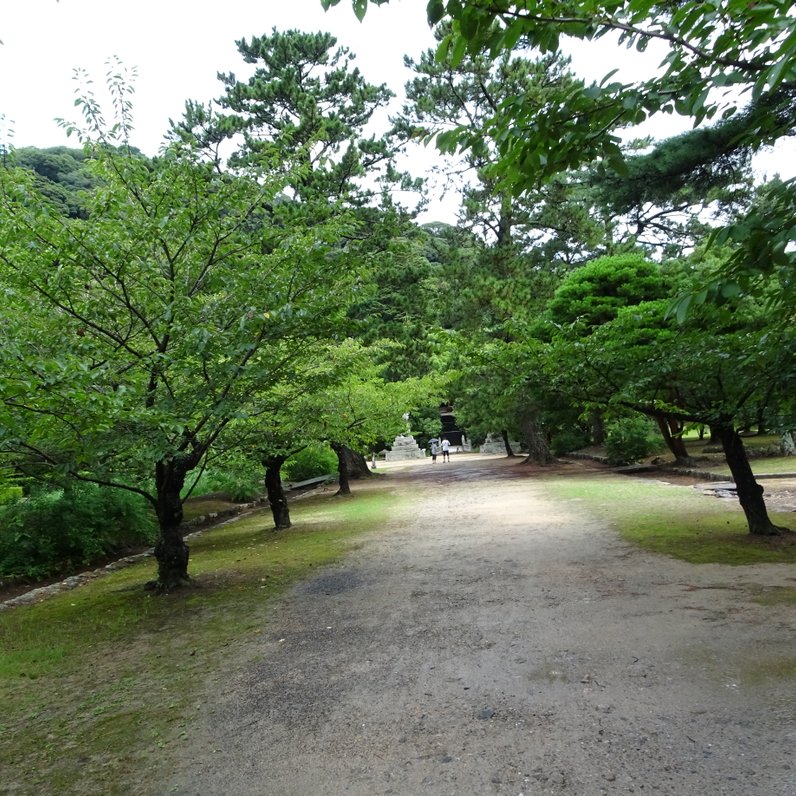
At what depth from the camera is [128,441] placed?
5.43 meters

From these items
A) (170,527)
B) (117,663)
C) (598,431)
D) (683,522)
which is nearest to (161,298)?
(170,527)

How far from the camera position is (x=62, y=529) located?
9.35 m

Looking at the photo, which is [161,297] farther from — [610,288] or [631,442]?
[631,442]

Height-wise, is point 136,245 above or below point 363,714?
above

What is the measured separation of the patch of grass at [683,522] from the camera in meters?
6.50

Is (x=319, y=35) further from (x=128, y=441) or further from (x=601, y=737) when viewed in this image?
(x=601, y=737)

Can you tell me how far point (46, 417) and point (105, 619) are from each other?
9.21ft

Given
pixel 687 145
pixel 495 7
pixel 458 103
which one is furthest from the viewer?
pixel 458 103

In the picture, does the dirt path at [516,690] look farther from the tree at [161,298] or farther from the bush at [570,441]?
the bush at [570,441]

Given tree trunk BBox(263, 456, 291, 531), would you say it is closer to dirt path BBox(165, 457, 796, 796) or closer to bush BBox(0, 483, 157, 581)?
bush BBox(0, 483, 157, 581)

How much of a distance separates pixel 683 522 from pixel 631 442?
12296mm

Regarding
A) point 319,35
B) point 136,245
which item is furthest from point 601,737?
point 319,35

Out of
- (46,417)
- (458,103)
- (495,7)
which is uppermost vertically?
(458,103)

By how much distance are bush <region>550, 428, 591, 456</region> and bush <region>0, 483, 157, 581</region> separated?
75.9 ft
